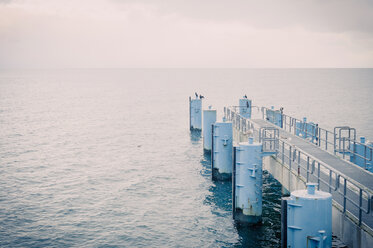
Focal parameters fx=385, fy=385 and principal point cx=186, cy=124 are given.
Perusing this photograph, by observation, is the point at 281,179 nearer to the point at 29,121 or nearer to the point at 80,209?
the point at 80,209

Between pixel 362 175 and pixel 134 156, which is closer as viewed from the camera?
pixel 362 175

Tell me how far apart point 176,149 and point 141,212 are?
15712 millimetres

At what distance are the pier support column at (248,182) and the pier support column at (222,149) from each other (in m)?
5.64

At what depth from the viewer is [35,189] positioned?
23969 millimetres

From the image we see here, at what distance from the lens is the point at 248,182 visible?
1594 centimetres

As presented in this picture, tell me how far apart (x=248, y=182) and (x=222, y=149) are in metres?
6.33

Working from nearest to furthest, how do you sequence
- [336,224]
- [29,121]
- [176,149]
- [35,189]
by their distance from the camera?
[336,224] < [35,189] < [176,149] < [29,121]

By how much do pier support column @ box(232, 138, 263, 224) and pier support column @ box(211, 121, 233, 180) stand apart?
222 inches

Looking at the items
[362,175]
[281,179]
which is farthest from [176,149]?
[362,175]

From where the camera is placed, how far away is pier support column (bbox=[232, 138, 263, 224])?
15.8 meters

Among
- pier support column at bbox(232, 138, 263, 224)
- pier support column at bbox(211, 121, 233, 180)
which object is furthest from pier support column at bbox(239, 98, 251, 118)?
pier support column at bbox(232, 138, 263, 224)

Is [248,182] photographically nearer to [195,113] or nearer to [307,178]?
[307,178]

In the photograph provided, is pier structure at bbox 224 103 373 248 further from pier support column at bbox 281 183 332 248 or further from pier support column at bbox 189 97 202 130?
pier support column at bbox 189 97 202 130

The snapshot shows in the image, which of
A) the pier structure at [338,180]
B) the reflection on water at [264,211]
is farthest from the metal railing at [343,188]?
the reflection on water at [264,211]
